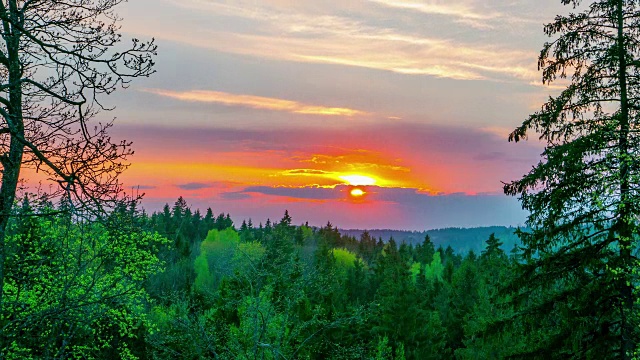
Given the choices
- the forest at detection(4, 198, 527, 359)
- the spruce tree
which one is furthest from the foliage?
the spruce tree

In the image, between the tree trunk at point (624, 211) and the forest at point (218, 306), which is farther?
the forest at point (218, 306)

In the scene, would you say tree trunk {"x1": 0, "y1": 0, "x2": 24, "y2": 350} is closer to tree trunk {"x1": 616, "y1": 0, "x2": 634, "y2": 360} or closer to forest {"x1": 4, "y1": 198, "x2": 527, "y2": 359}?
forest {"x1": 4, "y1": 198, "x2": 527, "y2": 359}

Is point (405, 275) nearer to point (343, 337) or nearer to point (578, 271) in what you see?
point (343, 337)

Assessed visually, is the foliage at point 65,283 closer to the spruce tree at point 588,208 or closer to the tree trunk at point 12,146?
the tree trunk at point 12,146

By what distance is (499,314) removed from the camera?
3009 centimetres

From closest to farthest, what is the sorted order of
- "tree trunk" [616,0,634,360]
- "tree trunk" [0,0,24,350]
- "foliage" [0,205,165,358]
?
"tree trunk" [0,0,24,350] < "tree trunk" [616,0,634,360] < "foliage" [0,205,165,358]

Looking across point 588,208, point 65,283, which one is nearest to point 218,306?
point 65,283

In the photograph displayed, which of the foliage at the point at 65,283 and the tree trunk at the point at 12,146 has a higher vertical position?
the tree trunk at the point at 12,146

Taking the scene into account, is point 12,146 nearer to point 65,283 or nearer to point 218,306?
point 65,283

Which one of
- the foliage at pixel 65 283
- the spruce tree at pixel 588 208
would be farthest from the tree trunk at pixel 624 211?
the foliage at pixel 65 283

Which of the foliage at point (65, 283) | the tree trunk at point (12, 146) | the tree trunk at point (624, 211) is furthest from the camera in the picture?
the foliage at point (65, 283)

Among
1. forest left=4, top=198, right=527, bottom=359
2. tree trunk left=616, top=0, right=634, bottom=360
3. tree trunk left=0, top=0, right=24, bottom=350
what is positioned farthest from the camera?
forest left=4, top=198, right=527, bottom=359

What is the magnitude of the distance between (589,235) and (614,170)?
6.24 ft

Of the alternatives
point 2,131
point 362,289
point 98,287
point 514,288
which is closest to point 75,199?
point 2,131
